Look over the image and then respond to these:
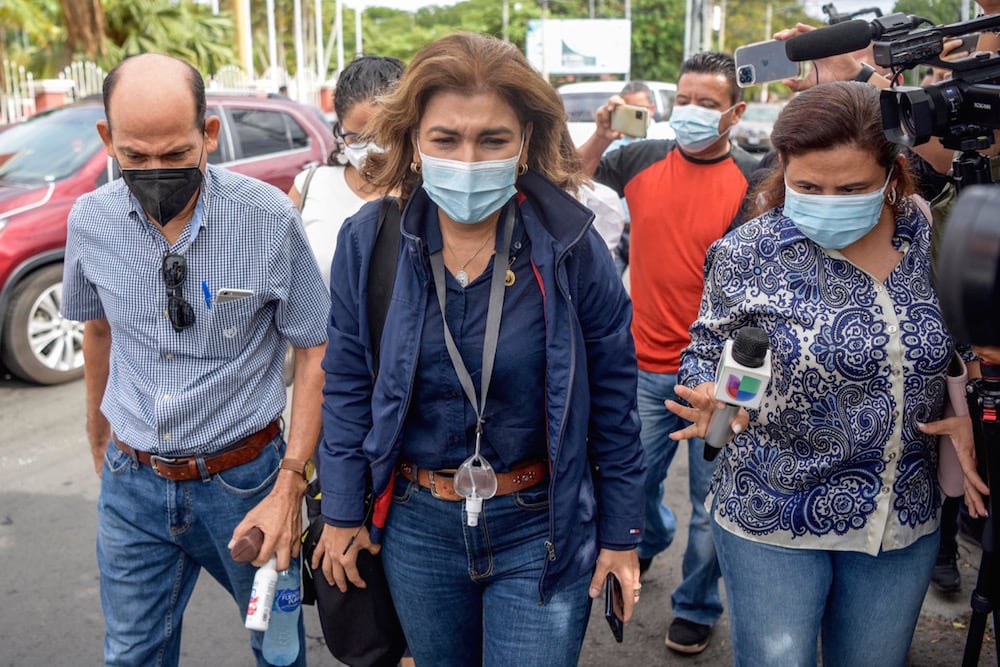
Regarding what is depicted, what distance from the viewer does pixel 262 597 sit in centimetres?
257

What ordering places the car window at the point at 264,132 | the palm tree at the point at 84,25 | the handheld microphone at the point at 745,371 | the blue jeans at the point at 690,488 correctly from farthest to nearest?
1. the palm tree at the point at 84,25
2. the car window at the point at 264,132
3. the blue jeans at the point at 690,488
4. the handheld microphone at the point at 745,371

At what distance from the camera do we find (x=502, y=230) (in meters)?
2.36

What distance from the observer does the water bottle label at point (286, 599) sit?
2.80m

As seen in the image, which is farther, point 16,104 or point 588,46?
point 588,46

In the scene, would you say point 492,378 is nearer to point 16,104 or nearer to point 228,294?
point 228,294

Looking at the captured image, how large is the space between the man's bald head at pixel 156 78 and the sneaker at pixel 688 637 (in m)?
Answer: 2.49

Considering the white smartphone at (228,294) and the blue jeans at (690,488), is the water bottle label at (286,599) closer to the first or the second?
the white smartphone at (228,294)

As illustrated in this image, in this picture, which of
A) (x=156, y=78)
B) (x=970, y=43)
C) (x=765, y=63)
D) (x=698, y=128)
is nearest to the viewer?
(x=156, y=78)

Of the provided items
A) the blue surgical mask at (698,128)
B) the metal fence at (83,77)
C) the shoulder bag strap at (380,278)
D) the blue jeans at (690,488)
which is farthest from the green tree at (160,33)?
the shoulder bag strap at (380,278)

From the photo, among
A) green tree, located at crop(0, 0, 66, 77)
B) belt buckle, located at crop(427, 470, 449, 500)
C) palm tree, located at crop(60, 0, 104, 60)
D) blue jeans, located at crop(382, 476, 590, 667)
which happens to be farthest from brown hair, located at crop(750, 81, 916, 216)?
palm tree, located at crop(60, 0, 104, 60)

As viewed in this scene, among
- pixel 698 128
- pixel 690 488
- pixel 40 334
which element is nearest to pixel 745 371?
pixel 690 488

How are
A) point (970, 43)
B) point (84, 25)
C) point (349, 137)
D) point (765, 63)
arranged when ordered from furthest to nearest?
point (84, 25) < point (349, 137) < point (765, 63) < point (970, 43)

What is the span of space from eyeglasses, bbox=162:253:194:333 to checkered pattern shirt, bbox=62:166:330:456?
18 mm

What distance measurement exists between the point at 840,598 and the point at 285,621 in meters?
1.50
